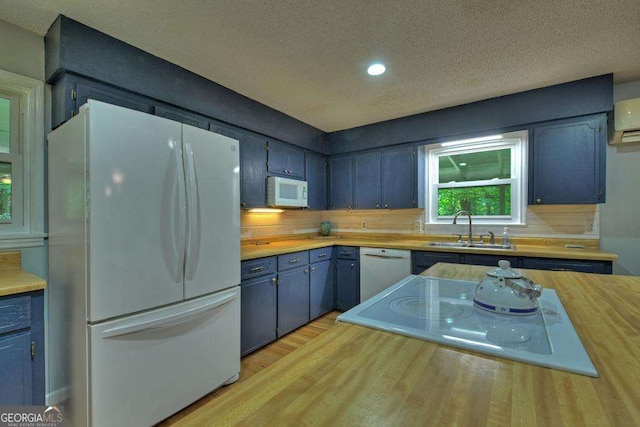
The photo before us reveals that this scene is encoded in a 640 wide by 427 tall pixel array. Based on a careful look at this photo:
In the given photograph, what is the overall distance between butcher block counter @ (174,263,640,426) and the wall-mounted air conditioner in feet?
8.60

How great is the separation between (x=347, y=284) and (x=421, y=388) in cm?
298

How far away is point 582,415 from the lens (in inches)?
19.9

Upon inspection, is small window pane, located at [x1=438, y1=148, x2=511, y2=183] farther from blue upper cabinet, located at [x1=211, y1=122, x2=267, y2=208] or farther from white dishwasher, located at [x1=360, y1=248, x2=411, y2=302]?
blue upper cabinet, located at [x1=211, y1=122, x2=267, y2=208]

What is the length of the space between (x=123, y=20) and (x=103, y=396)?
2.12 metres

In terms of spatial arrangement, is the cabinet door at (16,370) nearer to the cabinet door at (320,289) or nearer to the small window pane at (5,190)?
the small window pane at (5,190)

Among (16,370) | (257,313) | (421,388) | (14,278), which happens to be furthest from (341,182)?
(421,388)

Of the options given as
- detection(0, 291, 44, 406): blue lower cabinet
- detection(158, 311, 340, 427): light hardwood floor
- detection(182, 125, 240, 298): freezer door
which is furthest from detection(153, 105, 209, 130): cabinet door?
detection(158, 311, 340, 427): light hardwood floor

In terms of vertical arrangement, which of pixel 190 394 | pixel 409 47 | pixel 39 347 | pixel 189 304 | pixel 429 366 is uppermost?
pixel 409 47

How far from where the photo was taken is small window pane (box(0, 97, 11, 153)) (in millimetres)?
1891

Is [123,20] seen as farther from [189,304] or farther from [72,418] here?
[72,418]

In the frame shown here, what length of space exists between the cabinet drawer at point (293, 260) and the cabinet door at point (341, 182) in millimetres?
1133

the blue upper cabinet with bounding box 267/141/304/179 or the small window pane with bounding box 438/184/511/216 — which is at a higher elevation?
the blue upper cabinet with bounding box 267/141/304/179

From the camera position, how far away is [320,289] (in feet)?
11.1

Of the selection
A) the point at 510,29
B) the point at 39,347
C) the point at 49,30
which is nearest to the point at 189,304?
the point at 39,347
